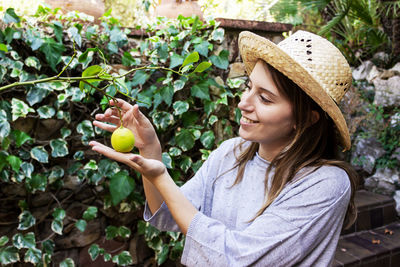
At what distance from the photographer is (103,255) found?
2.02 m

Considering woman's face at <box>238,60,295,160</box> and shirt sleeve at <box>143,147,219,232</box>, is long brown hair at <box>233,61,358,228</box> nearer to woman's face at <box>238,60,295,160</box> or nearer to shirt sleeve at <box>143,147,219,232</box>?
woman's face at <box>238,60,295,160</box>

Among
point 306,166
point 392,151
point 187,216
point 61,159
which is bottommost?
point 392,151

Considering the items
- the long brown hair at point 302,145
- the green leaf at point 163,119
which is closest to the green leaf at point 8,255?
the green leaf at point 163,119

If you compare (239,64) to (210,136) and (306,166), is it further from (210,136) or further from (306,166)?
(306,166)

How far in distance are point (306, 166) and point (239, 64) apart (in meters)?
1.32

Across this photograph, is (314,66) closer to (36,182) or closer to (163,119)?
(163,119)

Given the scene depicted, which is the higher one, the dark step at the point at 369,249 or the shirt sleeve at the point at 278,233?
the shirt sleeve at the point at 278,233

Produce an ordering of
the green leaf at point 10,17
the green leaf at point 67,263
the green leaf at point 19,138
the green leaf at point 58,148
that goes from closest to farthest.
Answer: the green leaf at point 10,17 < the green leaf at point 19,138 < the green leaf at point 58,148 < the green leaf at point 67,263

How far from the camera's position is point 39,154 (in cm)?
176

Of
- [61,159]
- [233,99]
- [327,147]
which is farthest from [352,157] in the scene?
[61,159]

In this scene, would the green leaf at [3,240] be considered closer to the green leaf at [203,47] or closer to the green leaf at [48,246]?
the green leaf at [48,246]

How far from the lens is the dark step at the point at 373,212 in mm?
2754

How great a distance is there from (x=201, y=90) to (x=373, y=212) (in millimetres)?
2059

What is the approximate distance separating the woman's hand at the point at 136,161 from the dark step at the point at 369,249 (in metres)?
1.82
